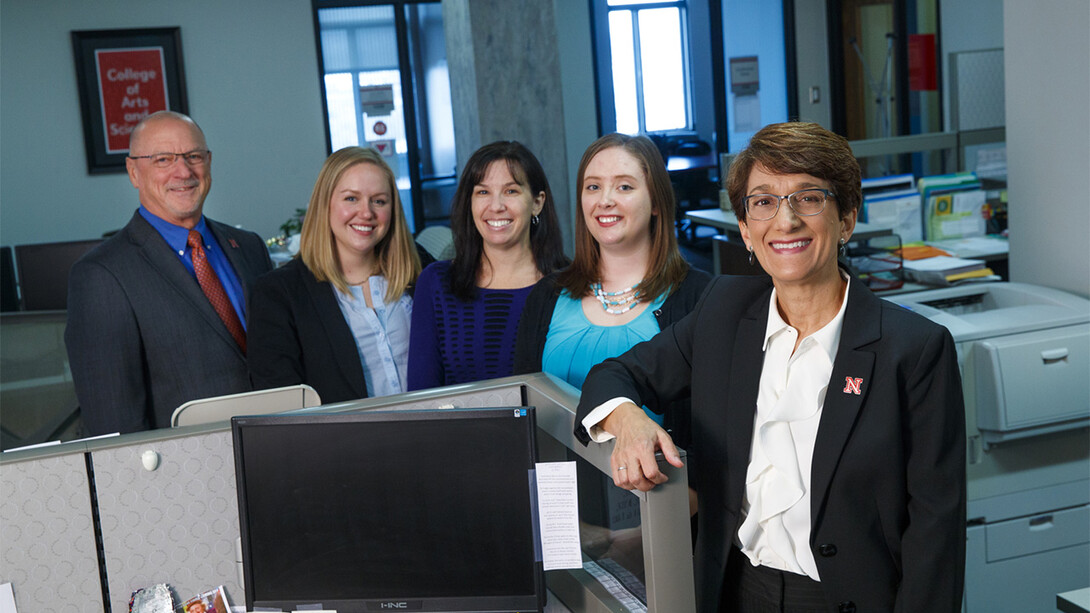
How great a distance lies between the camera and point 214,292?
2354 millimetres

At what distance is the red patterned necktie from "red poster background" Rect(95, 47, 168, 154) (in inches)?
204

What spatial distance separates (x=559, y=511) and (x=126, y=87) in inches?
266

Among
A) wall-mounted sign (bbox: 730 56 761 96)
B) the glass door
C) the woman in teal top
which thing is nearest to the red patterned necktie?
the woman in teal top

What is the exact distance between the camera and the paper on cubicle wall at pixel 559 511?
1.43 m

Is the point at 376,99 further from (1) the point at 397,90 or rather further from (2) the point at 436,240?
(2) the point at 436,240

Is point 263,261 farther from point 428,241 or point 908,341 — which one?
point 428,241

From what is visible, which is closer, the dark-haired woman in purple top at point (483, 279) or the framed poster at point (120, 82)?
the dark-haired woman in purple top at point (483, 279)

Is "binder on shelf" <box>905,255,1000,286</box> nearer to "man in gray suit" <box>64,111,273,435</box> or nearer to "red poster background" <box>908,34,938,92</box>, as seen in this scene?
"man in gray suit" <box>64,111,273,435</box>

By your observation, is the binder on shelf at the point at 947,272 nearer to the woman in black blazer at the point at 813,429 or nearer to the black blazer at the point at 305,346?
the woman in black blazer at the point at 813,429

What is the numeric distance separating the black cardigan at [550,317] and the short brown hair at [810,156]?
528 millimetres

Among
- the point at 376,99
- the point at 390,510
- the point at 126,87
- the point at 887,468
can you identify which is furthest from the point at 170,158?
the point at 376,99

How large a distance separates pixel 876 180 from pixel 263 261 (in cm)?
283

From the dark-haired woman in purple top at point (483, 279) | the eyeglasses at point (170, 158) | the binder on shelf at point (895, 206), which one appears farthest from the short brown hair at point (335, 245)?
the binder on shelf at point (895, 206)

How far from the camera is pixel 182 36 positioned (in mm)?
7129
